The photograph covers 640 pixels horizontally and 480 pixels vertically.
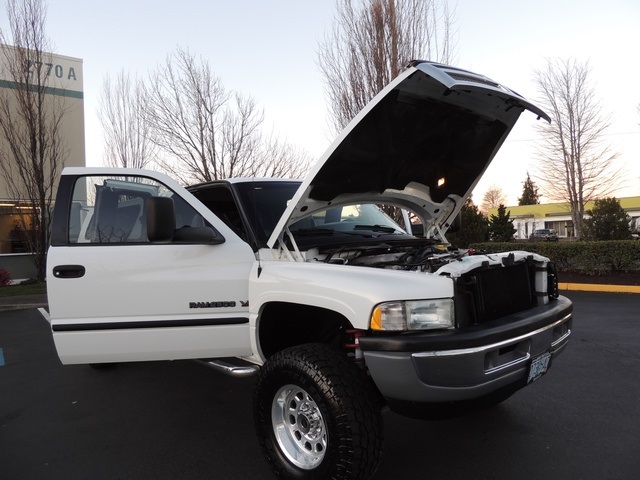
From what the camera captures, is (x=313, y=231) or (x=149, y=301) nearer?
(x=149, y=301)

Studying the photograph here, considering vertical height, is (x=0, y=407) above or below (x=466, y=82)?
below

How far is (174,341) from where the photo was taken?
328cm

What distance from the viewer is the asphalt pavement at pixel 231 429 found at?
9.53 ft

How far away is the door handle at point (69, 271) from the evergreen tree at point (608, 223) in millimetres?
16594

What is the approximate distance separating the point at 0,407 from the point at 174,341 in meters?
2.28

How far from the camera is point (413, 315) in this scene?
2406 mm

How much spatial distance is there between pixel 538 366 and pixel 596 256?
10.0m

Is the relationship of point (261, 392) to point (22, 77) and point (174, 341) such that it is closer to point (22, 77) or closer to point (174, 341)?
point (174, 341)

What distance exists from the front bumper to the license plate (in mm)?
224

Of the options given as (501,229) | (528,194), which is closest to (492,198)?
(528,194)

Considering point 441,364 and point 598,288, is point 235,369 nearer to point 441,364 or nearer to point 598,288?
point 441,364

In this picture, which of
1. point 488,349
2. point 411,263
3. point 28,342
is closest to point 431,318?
point 488,349

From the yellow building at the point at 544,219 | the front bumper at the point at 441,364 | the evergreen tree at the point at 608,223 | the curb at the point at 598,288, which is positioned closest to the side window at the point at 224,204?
the front bumper at the point at 441,364

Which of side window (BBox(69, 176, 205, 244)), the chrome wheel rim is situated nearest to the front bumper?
the chrome wheel rim
